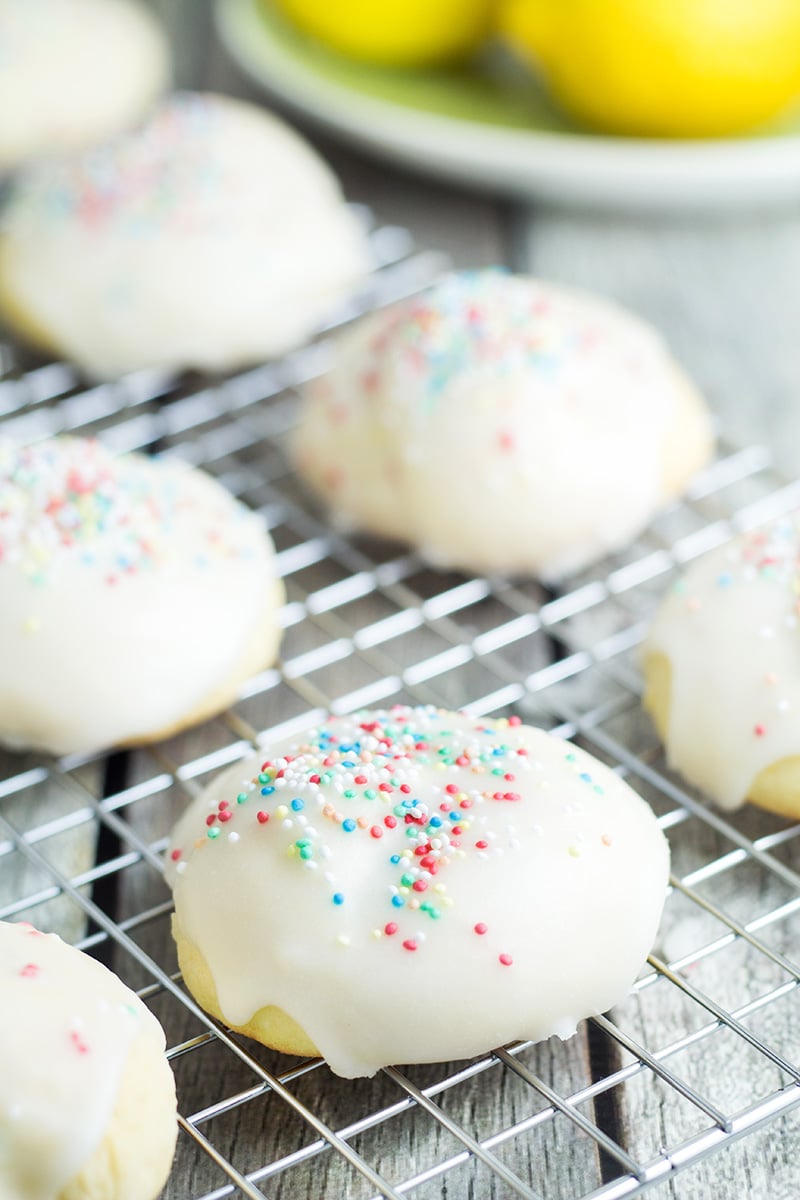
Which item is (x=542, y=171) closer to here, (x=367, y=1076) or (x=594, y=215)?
(x=594, y=215)

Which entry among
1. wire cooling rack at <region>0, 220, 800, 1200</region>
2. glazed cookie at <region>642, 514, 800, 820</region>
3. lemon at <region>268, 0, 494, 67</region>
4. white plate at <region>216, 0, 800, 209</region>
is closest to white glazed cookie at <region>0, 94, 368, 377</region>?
wire cooling rack at <region>0, 220, 800, 1200</region>

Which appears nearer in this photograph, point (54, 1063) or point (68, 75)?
point (54, 1063)

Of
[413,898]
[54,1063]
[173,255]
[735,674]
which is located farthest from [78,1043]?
[173,255]

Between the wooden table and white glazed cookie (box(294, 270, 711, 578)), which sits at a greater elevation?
white glazed cookie (box(294, 270, 711, 578))

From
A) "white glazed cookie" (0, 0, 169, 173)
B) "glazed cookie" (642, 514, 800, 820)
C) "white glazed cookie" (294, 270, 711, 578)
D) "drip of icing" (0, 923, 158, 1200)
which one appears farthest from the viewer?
"white glazed cookie" (0, 0, 169, 173)

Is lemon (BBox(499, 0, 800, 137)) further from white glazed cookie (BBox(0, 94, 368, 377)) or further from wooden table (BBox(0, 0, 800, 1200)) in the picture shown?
white glazed cookie (BBox(0, 94, 368, 377))

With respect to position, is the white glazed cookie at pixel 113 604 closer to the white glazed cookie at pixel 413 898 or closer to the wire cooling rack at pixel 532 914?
the wire cooling rack at pixel 532 914

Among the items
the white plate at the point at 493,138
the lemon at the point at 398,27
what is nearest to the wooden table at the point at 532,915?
the white plate at the point at 493,138

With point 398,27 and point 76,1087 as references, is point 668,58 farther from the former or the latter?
point 76,1087
